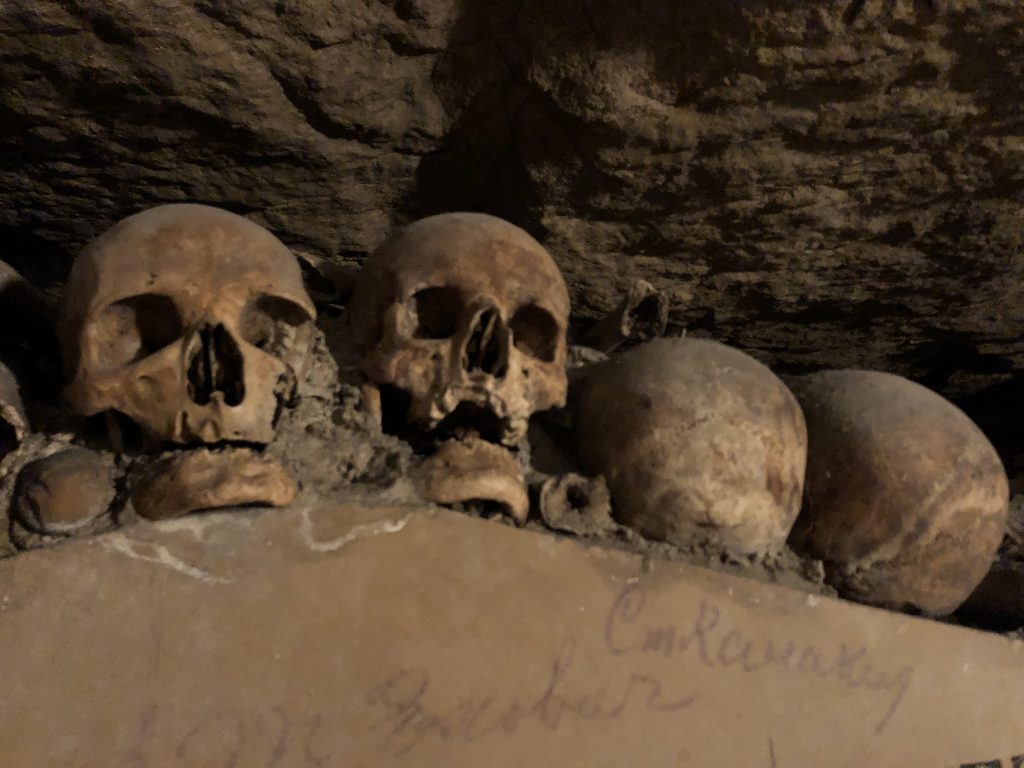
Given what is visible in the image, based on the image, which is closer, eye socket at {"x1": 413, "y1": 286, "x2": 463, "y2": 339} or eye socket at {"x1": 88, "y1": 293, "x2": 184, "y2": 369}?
eye socket at {"x1": 88, "y1": 293, "x2": 184, "y2": 369}

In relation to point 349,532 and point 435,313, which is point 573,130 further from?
point 349,532

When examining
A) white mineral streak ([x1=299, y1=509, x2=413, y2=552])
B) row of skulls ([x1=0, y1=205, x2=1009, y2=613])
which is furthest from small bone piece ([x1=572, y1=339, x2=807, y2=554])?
white mineral streak ([x1=299, y1=509, x2=413, y2=552])

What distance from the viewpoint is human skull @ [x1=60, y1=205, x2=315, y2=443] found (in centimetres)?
89

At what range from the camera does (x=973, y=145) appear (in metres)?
1.18

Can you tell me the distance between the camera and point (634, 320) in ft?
4.22

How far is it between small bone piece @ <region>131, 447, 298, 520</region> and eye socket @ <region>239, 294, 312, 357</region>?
0.55 feet

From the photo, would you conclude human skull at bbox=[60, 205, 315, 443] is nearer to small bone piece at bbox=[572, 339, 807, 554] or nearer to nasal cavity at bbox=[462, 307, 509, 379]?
nasal cavity at bbox=[462, 307, 509, 379]

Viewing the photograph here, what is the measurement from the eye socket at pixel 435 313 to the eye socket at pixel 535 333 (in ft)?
0.25

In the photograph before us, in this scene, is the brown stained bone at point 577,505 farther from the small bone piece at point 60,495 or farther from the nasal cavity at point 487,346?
the small bone piece at point 60,495

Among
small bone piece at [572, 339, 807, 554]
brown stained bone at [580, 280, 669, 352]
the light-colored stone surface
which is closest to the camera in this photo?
the light-colored stone surface

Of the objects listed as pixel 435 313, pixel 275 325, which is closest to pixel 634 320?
pixel 435 313

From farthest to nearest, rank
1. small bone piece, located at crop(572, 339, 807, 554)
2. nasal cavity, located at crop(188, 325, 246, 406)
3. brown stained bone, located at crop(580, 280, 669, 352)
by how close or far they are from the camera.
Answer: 1. brown stained bone, located at crop(580, 280, 669, 352)
2. small bone piece, located at crop(572, 339, 807, 554)
3. nasal cavity, located at crop(188, 325, 246, 406)

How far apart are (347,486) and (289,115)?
52 cm

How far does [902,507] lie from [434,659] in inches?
25.0
